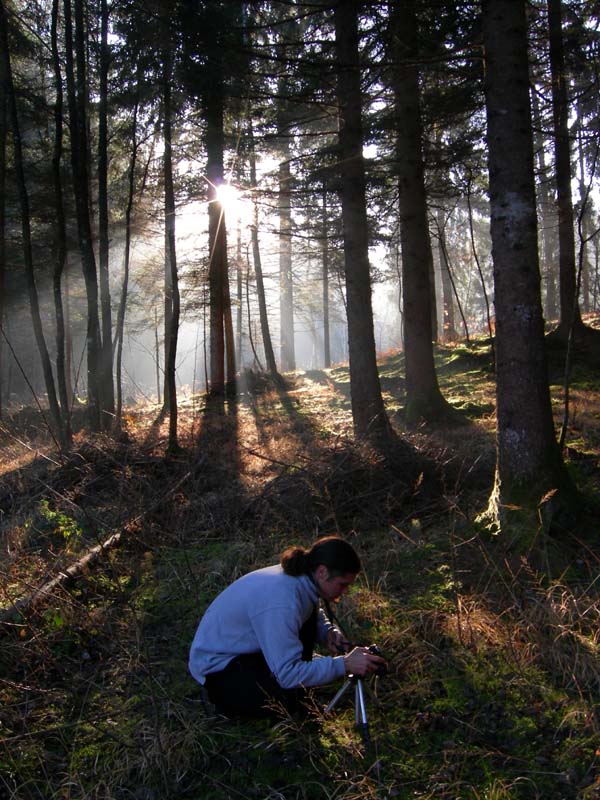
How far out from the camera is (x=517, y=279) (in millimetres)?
5301

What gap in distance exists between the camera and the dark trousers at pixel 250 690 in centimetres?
348

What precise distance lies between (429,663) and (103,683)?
2188 millimetres

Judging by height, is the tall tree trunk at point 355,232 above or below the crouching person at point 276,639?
above

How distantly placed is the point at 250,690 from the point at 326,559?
0.91 metres

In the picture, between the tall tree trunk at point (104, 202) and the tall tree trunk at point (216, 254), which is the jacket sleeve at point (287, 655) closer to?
the tall tree trunk at point (104, 202)

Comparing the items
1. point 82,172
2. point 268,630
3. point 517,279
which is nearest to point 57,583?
point 268,630

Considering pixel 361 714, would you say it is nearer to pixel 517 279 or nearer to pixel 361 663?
pixel 361 663

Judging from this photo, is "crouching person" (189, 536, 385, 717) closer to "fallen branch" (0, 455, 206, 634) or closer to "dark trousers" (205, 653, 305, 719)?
"dark trousers" (205, 653, 305, 719)

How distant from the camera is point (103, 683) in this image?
414 centimetres

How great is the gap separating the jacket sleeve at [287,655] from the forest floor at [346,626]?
271 millimetres

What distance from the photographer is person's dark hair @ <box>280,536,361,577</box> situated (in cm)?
338

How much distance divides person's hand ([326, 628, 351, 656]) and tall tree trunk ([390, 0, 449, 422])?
711 cm

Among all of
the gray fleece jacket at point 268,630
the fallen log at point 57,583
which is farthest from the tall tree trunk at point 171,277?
the gray fleece jacket at point 268,630

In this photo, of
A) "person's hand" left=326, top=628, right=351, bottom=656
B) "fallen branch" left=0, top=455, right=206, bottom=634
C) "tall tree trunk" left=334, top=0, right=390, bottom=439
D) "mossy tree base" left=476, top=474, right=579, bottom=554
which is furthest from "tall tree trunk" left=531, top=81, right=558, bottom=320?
"person's hand" left=326, top=628, right=351, bottom=656
